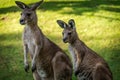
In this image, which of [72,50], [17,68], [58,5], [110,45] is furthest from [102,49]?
[58,5]

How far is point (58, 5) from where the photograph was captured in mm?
13438

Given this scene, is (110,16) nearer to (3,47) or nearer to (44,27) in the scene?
(44,27)

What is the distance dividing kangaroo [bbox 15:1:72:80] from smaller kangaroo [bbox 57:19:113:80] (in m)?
0.23

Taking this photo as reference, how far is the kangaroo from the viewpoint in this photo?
692 centimetres

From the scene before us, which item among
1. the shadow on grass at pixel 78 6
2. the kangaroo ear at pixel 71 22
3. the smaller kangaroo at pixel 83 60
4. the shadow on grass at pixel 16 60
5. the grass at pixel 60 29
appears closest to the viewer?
the smaller kangaroo at pixel 83 60

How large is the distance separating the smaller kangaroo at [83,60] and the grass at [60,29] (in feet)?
4.91

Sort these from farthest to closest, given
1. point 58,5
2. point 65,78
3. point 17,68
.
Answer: point 58,5, point 17,68, point 65,78

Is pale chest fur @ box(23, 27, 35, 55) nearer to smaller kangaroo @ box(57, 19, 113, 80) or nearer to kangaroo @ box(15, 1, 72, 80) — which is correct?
kangaroo @ box(15, 1, 72, 80)

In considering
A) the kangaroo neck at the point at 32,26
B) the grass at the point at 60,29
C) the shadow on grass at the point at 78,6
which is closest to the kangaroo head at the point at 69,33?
the kangaroo neck at the point at 32,26

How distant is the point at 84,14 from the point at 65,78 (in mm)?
5670

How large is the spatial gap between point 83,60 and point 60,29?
4368 mm

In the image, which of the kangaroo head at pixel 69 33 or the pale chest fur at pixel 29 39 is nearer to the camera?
the pale chest fur at pixel 29 39

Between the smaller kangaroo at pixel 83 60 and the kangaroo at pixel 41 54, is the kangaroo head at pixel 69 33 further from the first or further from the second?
the kangaroo at pixel 41 54

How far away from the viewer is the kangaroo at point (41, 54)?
22.7ft
